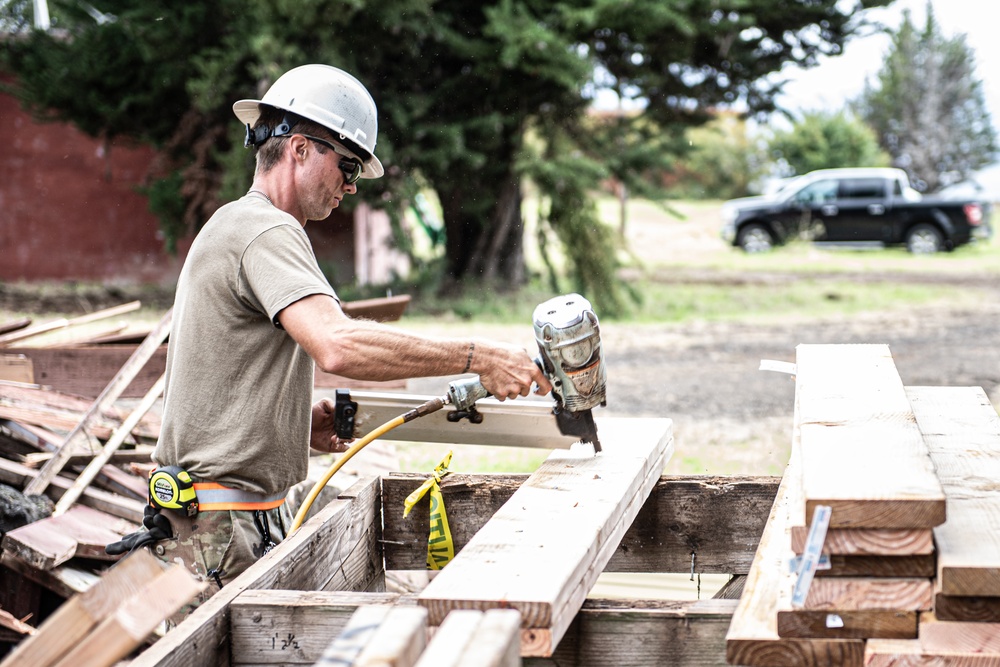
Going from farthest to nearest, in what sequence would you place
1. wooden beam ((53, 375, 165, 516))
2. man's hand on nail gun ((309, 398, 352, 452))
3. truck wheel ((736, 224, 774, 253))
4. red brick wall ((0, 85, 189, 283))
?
1. truck wheel ((736, 224, 774, 253))
2. red brick wall ((0, 85, 189, 283))
3. wooden beam ((53, 375, 165, 516))
4. man's hand on nail gun ((309, 398, 352, 452))

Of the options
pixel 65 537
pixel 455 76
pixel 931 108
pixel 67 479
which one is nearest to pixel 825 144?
pixel 931 108

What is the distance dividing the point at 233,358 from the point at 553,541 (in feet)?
3.39

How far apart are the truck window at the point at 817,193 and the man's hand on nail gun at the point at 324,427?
20.4m

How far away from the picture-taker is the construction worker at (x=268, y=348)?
8.46 ft

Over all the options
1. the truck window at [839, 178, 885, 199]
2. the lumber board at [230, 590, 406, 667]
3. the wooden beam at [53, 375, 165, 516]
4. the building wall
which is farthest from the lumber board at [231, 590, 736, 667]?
the truck window at [839, 178, 885, 199]

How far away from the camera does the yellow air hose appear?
291 centimetres

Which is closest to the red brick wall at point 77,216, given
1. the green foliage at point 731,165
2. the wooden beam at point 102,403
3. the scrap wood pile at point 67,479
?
the scrap wood pile at point 67,479

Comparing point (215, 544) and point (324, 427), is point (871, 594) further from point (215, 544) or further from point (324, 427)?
point (324, 427)

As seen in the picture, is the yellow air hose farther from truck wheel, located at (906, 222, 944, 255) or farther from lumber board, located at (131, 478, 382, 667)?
truck wheel, located at (906, 222, 944, 255)

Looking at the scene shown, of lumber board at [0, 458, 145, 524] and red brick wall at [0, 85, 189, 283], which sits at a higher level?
red brick wall at [0, 85, 189, 283]

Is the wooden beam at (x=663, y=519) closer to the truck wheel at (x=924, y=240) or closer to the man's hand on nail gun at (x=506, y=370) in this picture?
the man's hand on nail gun at (x=506, y=370)

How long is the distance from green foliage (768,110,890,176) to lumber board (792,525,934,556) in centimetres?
3290

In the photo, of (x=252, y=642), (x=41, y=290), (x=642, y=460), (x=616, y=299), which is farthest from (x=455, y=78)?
(x=252, y=642)

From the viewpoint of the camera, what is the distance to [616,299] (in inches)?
522
